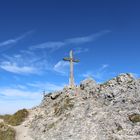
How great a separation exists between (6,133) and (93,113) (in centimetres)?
1481

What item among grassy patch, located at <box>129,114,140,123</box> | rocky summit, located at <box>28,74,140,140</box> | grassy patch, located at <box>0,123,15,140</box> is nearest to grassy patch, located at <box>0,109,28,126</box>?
rocky summit, located at <box>28,74,140,140</box>

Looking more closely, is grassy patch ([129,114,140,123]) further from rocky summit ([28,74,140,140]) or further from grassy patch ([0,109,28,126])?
grassy patch ([0,109,28,126])

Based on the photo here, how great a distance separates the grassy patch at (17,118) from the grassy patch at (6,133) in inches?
221

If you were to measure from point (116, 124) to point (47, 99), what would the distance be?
79.3ft

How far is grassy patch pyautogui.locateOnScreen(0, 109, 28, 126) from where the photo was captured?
Result: 52.9 metres

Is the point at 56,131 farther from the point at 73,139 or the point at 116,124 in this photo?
the point at 116,124

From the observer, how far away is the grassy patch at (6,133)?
43478 mm

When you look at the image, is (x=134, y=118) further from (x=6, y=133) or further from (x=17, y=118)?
(x=17, y=118)

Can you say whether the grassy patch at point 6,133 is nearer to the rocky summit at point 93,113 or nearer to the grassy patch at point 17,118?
the rocky summit at point 93,113

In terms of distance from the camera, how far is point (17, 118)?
178 feet

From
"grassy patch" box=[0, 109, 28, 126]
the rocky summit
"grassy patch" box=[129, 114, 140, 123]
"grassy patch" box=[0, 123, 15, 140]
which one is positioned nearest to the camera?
the rocky summit

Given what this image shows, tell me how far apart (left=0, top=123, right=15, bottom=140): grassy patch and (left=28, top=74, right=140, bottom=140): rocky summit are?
3118 millimetres

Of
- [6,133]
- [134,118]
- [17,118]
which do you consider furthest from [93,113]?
[17,118]

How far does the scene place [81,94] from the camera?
5050 centimetres
